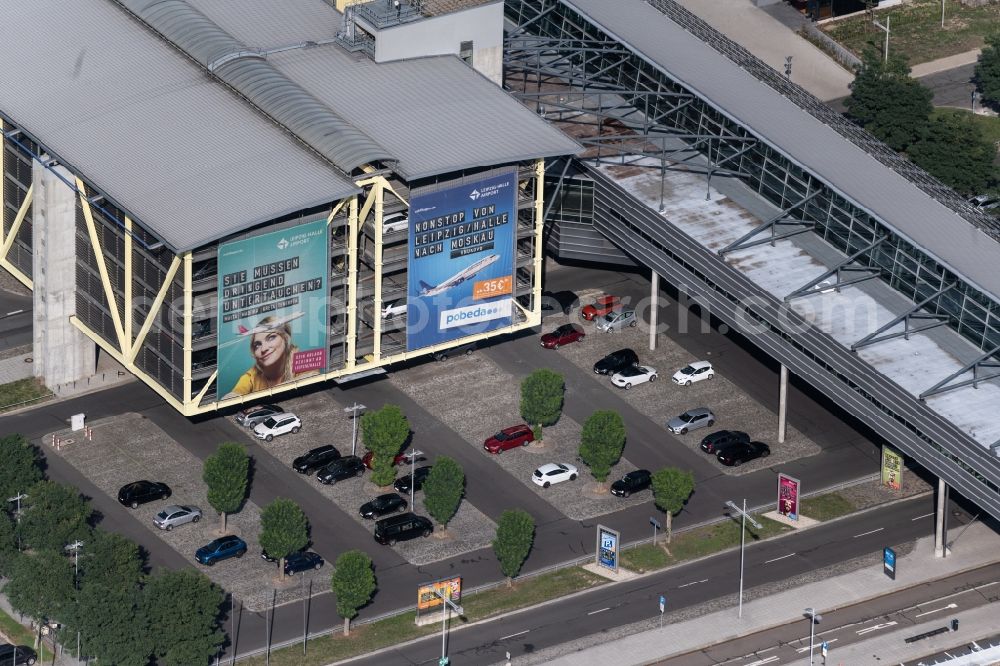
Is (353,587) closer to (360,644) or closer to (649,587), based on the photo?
(360,644)

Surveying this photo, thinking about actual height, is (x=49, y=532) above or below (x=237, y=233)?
below

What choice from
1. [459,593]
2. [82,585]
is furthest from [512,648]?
[82,585]

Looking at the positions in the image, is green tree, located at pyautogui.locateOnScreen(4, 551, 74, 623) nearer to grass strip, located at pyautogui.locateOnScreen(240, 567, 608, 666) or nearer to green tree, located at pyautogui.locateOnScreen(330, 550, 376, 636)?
grass strip, located at pyautogui.locateOnScreen(240, 567, 608, 666)

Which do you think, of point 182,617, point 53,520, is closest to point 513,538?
point 182,617

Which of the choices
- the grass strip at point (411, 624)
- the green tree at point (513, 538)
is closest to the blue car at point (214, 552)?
the grass strip at point (411, 624)

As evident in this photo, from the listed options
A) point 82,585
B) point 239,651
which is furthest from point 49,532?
point 239,651

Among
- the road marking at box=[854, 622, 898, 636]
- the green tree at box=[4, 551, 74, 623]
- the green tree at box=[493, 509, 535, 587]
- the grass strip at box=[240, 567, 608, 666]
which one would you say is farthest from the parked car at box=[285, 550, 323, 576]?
the road marking at box=[854, 622, 898, 636]

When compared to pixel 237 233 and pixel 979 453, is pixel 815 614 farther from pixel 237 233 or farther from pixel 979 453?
pixel 237 233
